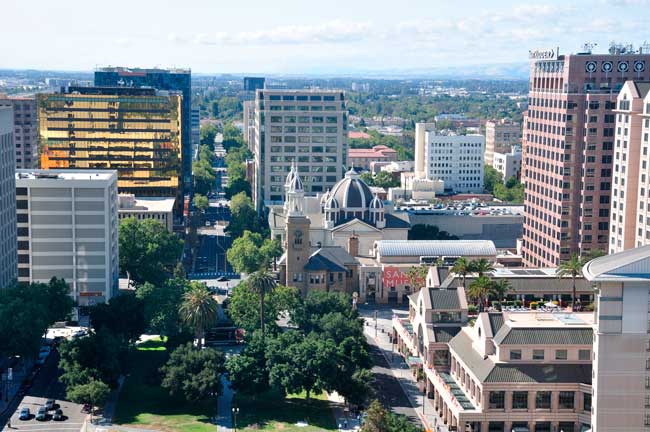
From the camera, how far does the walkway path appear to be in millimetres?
116500

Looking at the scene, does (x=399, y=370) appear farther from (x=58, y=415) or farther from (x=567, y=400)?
(x=58, y=415)

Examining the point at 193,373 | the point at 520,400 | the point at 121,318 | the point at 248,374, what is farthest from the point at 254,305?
the point at 520,400

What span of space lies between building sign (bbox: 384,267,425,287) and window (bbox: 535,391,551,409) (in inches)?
2801

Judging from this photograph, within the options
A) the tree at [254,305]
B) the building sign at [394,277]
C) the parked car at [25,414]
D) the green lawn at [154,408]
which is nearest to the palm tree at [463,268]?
the tree at [254,305]

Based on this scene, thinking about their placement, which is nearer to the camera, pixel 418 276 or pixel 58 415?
pixel 58 415

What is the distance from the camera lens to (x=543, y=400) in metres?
108

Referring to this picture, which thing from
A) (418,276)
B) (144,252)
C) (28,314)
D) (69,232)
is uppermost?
(69,232)

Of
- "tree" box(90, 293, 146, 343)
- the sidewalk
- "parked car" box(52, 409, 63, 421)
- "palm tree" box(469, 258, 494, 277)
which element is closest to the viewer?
"parked car" box(52, 409, 63, 421)

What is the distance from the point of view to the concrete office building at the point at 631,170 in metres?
144

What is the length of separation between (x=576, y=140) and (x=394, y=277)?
132 ft

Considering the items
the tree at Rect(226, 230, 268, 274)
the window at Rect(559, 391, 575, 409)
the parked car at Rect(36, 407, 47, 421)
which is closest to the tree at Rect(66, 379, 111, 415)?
the parked car at Rect(36, 407, 47, 421)

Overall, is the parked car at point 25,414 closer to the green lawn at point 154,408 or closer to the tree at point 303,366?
the green lawn at point 154,408

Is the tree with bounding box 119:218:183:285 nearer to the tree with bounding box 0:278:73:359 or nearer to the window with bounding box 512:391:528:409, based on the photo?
the tree with bounding box 0:278:73:359

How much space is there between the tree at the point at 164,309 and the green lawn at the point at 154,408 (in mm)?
5655
